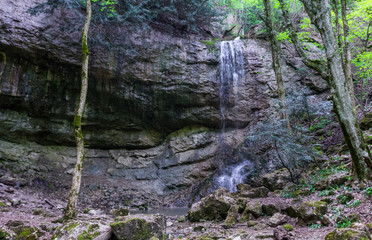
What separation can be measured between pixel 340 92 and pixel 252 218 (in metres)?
3.94

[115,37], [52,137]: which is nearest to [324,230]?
[115,37]

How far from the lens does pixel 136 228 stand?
14.4 feet

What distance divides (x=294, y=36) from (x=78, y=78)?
11.5 metres

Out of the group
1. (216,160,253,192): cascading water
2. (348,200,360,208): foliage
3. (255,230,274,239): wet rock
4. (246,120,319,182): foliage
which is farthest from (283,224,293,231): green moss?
(216,160,253,192): cascading water

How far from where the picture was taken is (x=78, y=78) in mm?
13875

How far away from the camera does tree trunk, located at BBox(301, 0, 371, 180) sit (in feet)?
18.6

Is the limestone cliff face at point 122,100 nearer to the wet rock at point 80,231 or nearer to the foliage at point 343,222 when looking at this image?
the wet rock at point 80,231

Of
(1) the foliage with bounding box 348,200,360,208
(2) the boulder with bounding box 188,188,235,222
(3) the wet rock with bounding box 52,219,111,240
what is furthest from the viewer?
(2) the boulder with bounding box 188,188,235,222

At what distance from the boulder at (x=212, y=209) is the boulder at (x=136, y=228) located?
3157 mm

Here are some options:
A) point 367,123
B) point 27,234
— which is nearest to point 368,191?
point 367,123

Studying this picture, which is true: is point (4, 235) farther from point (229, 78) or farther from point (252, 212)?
point (229, 78)

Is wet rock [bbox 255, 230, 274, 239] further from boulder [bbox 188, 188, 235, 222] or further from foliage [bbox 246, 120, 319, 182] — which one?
foliage [bbox 246, 120, 319, 182]

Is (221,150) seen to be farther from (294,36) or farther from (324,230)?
(324,230)

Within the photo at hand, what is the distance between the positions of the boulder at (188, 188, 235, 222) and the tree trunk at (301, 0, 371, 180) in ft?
11.5
